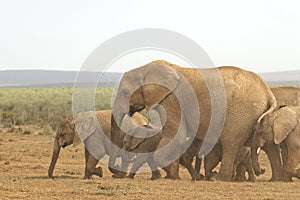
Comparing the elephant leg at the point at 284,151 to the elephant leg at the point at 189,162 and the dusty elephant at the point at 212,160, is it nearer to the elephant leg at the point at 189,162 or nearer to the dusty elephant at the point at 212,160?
the dusty elephant at the point at 212,160

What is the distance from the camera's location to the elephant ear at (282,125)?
1250 cm

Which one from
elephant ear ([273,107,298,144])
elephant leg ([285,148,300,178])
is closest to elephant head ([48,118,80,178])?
elephant ear ([273,107,298,144])

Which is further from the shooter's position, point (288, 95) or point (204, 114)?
point (288, 95)

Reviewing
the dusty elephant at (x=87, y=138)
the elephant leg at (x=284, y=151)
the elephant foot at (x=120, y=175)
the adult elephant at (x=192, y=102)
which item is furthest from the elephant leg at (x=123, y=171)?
the elephant leg at (x=284, y=151)

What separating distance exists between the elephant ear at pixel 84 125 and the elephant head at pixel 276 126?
394cm

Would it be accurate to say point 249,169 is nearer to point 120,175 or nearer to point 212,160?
point 212,160

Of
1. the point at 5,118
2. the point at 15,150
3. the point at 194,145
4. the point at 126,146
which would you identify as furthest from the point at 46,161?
the point at 5,118

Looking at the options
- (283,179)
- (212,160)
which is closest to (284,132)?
(283,179)

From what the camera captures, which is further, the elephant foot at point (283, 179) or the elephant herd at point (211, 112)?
the elephant foot at point (283, 179)

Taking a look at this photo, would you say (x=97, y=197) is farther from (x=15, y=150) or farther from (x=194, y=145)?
(x=15, y=150)

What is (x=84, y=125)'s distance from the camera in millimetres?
14125

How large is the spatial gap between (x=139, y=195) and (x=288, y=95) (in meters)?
6.74

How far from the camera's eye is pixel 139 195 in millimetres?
9625

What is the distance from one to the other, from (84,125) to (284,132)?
466 cm
